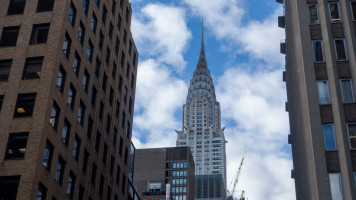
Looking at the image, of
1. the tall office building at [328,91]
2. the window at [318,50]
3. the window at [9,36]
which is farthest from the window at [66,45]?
the window at [318,50]

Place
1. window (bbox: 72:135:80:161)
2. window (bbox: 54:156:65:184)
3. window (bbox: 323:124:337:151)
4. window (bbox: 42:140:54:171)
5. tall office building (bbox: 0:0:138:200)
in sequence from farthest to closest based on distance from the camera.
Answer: window (bbox: 72:135:80:161), window (bbox: 54:156:65:184), window (bbox: 323:124:337:151), window (bbox: 42:140:54:171), tall office building (bbox: 0:0:138:200)

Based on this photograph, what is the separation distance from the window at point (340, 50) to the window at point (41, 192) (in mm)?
28264

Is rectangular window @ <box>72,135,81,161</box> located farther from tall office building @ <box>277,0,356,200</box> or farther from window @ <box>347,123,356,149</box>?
window @ <box>347,123,356,149</box>

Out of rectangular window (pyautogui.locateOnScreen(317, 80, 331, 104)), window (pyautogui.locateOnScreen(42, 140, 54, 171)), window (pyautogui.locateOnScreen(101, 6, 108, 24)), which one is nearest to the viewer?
window (pyautogui.locateOnScreen(42, 140, 54, 171))

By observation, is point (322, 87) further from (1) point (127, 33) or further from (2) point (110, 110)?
(1) point (127, 33)

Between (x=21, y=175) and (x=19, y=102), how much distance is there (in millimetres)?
6982

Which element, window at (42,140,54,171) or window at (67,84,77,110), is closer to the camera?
window at (42,140,54,171)

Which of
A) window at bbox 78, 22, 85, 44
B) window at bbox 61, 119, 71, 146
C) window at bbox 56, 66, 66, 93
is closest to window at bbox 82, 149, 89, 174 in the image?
window at bbox 61, 119, 71, 146

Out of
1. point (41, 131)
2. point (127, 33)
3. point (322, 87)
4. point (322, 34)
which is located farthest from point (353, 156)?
point (127, 33)

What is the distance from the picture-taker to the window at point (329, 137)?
43938 mm

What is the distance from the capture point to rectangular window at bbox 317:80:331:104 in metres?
46.3

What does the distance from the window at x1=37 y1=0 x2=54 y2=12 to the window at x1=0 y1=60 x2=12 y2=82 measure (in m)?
6.24

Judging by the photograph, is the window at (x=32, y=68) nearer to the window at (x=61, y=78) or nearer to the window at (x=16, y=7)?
the window at (x=61, y=78)

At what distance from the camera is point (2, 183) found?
132 ft
